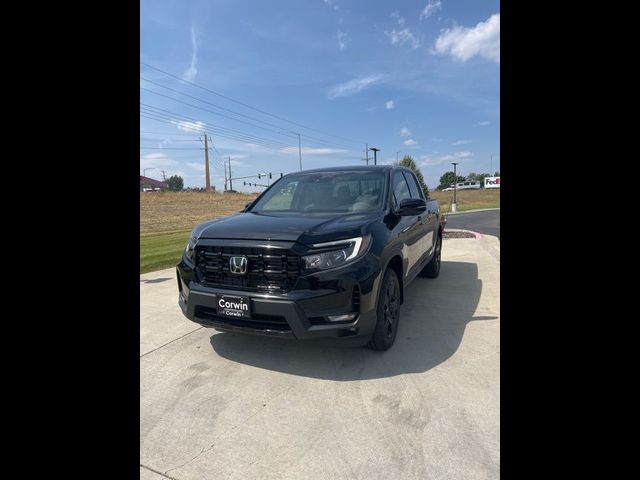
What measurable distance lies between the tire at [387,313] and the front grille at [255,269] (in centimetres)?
83

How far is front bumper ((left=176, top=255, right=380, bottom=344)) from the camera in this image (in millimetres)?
2773

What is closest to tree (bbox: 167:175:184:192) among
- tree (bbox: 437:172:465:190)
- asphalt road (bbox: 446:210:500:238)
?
tree (bbox: 437:172:465:190)

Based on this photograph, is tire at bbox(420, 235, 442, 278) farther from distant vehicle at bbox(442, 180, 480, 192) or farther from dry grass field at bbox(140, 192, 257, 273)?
→ distant vehicle at bbox(442, 180, 480, 192)

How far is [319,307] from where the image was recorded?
110 inches

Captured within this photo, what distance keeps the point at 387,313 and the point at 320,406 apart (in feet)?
3.65

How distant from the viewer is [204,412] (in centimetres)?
260

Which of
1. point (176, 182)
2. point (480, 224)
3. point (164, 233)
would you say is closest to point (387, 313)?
point (164, 233)

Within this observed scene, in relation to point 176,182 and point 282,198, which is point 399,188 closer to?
point 282,198

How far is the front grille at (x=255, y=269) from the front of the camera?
2.85 metres

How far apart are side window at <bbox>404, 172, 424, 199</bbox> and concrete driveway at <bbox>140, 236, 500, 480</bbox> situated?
1.86 m
